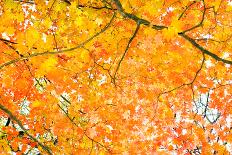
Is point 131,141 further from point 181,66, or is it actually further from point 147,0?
Result: point 147,0

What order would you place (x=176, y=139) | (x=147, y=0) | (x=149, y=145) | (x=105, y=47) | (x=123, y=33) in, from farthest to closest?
(x=176, y=139), (x=149, y=145), (x=105, y=47), (x=123, y=33), (x=147, y=0)

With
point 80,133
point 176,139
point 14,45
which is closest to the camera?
point 14,45

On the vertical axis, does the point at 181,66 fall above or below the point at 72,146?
above

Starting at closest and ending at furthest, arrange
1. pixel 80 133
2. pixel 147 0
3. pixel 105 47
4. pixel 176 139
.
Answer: pixel 147 0
pixel 105 47
pixel 80 133
pixel 176 139

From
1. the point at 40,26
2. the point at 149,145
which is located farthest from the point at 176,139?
the point at 40,26

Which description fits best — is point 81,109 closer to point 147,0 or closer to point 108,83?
point 108,83

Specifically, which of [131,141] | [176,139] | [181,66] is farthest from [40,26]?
[176,139]

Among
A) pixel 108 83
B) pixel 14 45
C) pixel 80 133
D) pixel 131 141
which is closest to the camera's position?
pixel 14 45

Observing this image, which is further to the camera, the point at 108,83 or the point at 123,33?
the point at 108,83

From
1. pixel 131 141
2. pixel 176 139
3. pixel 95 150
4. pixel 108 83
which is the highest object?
pixel 176 139
